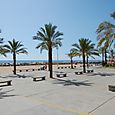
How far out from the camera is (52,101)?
11.6 meters

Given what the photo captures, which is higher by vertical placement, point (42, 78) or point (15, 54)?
point (15, 54)

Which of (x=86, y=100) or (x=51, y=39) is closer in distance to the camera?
(x=86, y=100)

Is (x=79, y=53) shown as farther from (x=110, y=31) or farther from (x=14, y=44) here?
(x=110, y=31)

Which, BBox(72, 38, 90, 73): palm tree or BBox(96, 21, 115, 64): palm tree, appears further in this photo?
BBox(72, 38, 90, 73): palm tree

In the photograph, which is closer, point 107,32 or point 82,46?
point 107,32

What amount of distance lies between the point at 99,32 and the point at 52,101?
12404mm

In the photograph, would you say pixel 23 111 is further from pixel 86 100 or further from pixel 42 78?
pixel 42 78

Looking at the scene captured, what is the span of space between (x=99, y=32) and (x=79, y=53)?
15228 mm

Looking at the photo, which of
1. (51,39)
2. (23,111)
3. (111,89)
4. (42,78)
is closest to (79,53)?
(51,39)

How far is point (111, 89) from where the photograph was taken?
586 inches

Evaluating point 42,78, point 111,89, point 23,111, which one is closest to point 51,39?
point 42,78

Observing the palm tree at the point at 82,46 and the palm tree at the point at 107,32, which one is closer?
the palm tree at the point at 107,32

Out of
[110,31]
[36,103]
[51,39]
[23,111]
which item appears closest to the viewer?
[23,111]

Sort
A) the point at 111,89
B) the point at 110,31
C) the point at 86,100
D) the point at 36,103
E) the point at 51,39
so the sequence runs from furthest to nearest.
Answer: the point at 51,39 → the point at 110,31 → the point at 111,89 → the point at 86,100 → the point at 36,103
